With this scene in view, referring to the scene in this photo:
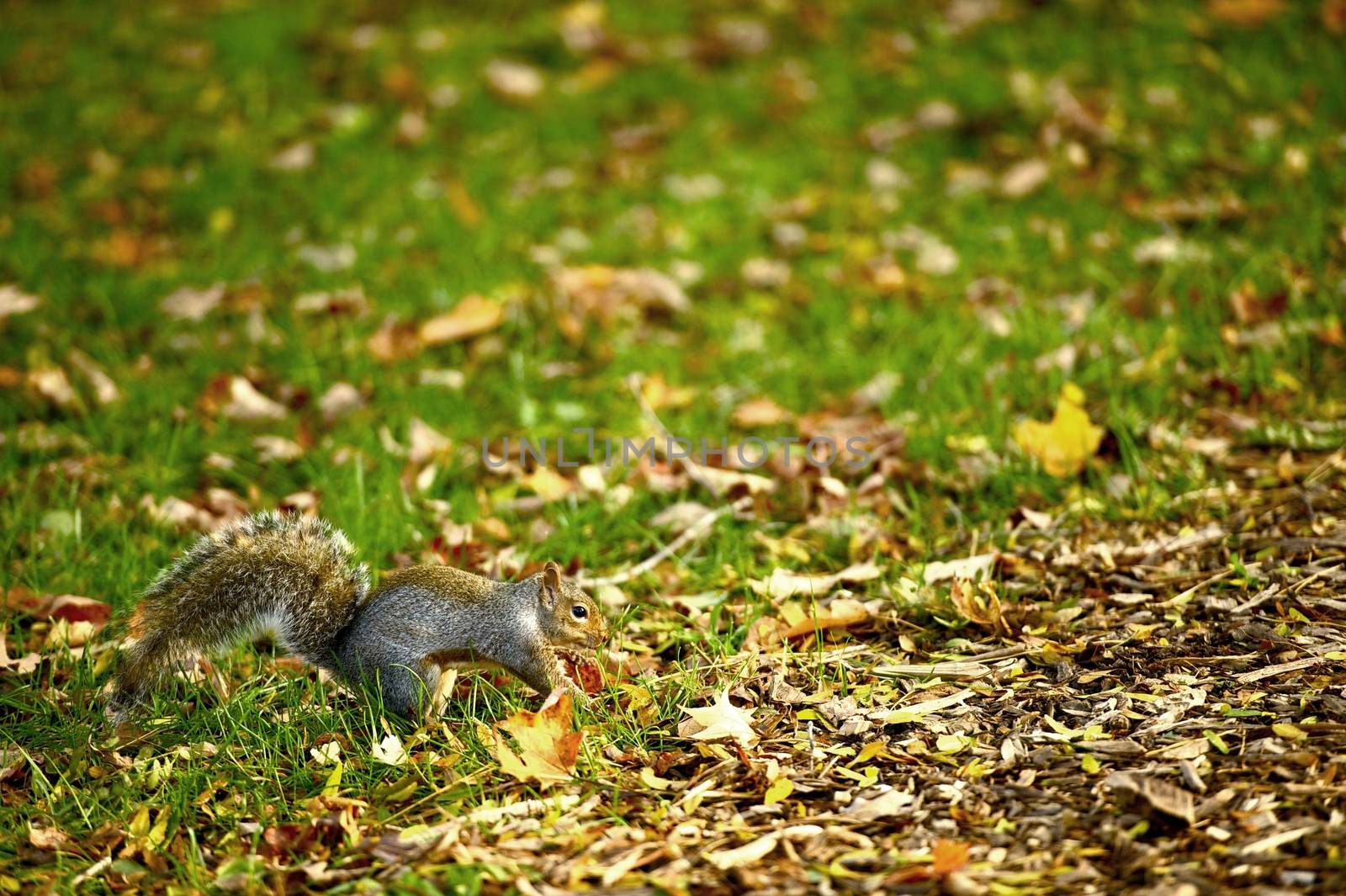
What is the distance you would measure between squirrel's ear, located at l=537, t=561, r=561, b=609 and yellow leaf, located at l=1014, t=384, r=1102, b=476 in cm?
159

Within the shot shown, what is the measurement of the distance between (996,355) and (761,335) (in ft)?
2.92

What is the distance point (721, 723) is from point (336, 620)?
2.87 feet

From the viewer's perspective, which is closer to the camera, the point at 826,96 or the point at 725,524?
the point at 725,524

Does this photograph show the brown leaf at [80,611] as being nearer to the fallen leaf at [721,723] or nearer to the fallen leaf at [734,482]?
the fallen leaf at [721,723]

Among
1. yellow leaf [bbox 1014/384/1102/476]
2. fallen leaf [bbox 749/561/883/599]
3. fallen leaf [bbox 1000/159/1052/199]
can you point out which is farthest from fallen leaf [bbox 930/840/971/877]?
fallen leaf [bbox 1000/159/1052/199]

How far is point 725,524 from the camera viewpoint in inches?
142

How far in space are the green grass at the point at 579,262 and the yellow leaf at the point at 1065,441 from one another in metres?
0.06

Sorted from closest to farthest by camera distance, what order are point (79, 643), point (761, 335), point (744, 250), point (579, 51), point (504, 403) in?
1. point (79, 643)
2. point (504, 403)
3. point (761, 335)
4. point (744, 250)
5. point (579, 51)

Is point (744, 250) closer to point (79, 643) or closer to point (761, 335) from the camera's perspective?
point (761, 335)

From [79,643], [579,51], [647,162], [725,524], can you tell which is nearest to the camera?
[79,643]

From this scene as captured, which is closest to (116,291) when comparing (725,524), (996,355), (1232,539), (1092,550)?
(725,524)

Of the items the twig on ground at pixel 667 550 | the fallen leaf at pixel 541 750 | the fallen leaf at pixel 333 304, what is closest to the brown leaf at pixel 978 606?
the twig on ground at pixel 667 550

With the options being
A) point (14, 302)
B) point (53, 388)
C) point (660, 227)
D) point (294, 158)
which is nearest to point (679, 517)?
point (53, 388)

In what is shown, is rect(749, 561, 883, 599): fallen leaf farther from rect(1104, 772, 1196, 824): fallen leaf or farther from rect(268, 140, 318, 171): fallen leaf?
rect(268, 140, 318, 171): fallen leaf
